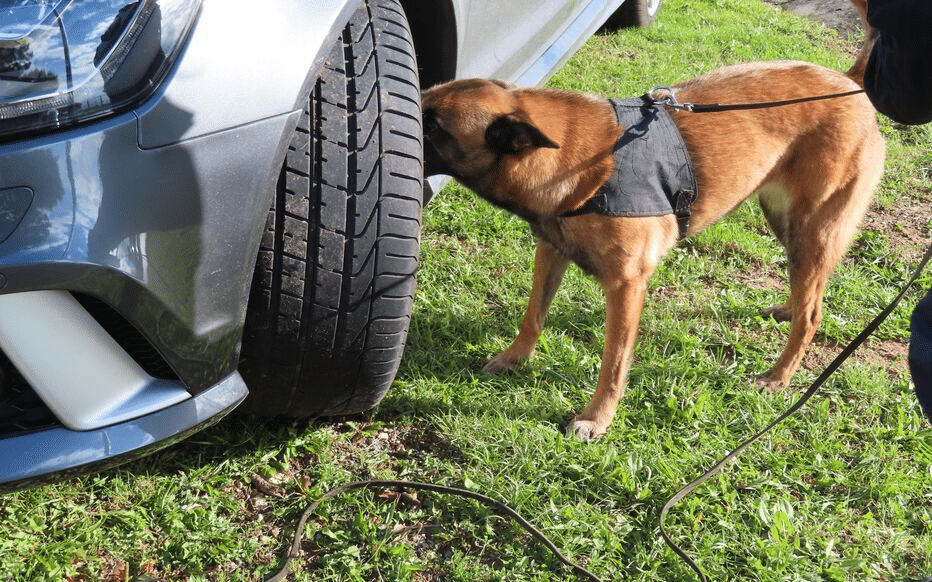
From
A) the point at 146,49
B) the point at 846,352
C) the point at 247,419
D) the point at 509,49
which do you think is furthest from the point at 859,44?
the point at 146,49

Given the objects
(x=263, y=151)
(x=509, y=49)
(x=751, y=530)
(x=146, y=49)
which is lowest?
(x=751, y=530)

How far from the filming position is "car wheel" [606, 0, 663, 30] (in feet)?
22.1

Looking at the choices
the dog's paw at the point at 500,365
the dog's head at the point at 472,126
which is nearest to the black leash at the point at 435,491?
the dog's paw at the point at 500,365

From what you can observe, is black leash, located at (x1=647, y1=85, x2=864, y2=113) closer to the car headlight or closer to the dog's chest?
the dog's chest

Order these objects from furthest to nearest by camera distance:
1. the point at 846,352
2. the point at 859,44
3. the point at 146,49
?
the point at 859,44 < the point at 846,352 < the point at 146,49

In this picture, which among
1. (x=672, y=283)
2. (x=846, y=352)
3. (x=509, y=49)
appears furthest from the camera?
(x=672, y=283)

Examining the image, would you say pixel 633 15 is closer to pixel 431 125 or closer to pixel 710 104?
pixel 710 104

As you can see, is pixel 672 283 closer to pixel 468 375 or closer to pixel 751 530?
pixel 468 375

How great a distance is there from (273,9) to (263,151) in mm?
309

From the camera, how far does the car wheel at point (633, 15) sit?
22.1 ft

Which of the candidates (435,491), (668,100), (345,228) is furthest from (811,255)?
(345,228)

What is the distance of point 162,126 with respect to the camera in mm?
1679

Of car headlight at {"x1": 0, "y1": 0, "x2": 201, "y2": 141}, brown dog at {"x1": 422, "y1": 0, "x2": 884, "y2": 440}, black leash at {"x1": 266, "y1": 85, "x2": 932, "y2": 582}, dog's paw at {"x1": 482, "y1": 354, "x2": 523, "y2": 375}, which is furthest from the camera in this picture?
dog's paw at {"x1": 482, "y1": 354, "x2": 523, "y2": 375}

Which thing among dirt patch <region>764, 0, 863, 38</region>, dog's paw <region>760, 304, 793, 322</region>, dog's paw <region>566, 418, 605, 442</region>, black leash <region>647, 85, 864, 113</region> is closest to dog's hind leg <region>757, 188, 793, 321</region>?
dog's paw <region>760, 304, 793, 322</region>
